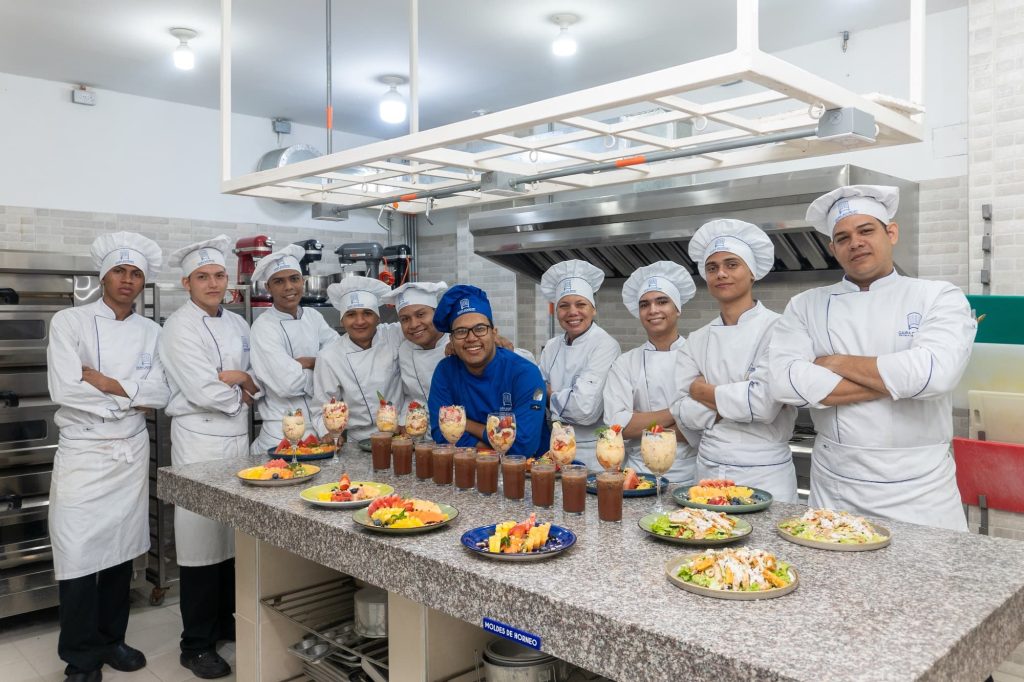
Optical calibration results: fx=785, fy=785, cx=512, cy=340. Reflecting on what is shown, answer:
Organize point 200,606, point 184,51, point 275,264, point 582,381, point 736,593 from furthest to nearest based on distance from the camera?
A: point 184,51
point 275,264
point 200,606
point 582,381
point 736,593

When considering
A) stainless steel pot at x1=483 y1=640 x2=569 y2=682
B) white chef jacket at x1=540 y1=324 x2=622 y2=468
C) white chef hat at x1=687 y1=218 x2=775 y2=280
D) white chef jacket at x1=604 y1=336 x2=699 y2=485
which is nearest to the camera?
stainless steel pot at x1=483 y1=640 x2=569 y2=682

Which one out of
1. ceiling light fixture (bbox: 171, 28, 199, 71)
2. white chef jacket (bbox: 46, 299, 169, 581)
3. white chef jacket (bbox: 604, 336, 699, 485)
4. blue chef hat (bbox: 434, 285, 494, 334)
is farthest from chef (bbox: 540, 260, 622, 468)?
ceiling light fixture (bbox: 171, 28, 199, 71)

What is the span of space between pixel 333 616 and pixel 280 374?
1420 millimetres

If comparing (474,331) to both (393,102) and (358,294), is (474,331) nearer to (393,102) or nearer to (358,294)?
(358,294)

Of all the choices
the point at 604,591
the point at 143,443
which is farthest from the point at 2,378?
the point at 604,591

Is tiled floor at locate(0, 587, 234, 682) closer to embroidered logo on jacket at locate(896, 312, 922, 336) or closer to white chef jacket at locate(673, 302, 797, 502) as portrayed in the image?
white chef jacket at locate(673, 302, 797, 502)

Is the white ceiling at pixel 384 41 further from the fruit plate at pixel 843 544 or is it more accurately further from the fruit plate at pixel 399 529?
the fruit plate at pixel 843 544

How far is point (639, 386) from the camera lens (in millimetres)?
3508

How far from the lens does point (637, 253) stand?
548 cm

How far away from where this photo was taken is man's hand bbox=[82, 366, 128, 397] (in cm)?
384

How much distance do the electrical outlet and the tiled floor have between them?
146 inches

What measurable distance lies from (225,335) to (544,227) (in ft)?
7.98

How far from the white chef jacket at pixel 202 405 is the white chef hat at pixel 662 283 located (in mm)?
2096

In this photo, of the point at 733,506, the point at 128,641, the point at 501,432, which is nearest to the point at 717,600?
the point at 733,506
